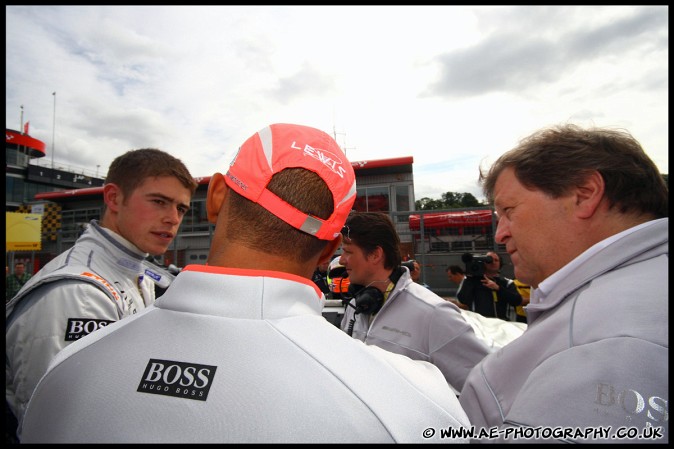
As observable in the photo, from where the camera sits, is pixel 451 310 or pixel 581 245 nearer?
pixel 581 245

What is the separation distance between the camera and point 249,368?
2.30 feet

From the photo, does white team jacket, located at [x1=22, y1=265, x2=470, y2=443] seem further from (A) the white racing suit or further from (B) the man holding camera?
(B) the man holding camera

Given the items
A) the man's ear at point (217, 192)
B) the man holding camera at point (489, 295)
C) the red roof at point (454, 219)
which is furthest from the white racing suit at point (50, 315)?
the red roof at point (454, 219)

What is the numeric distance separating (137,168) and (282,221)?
1855 mm

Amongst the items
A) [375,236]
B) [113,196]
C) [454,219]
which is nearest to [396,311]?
[375,236]

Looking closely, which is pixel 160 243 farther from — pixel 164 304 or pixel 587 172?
pixel 587 172

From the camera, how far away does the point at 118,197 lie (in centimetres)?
232

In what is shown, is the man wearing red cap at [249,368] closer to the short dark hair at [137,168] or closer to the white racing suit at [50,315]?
the white racing suit at [50,315]

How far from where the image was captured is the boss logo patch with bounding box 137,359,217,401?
69 centimetres

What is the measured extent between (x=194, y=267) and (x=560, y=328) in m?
1.10

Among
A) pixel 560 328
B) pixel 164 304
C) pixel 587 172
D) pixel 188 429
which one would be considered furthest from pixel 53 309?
pixel 587 172

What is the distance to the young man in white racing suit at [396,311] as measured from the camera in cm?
221

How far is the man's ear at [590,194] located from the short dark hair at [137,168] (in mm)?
2335

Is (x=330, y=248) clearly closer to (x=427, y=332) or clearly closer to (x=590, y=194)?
(x=590, y=194)
